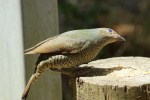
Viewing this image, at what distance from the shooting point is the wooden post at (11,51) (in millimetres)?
3857

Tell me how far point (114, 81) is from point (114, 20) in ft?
18.2

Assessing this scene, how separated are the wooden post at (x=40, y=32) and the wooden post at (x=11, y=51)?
72 millimetres

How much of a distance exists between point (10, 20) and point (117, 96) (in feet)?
5.17

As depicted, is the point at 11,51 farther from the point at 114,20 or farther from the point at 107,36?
the point at 114,20

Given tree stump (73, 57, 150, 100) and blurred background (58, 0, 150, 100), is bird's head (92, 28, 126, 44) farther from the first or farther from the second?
blurred background (58, 0, 150, 100)

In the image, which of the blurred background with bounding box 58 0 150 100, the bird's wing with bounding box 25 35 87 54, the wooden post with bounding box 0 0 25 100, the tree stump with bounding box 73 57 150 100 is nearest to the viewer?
the tree stump with bounding box 73 57 150 100

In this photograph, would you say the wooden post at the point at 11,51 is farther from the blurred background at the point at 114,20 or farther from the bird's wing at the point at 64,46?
the blurred background at the point at 114,20

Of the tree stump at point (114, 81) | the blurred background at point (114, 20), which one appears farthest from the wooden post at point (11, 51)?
the blurred background at point (114, 20)

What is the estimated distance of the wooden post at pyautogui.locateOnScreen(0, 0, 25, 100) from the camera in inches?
152

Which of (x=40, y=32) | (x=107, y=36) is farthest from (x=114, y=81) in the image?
(x=40, y=32)

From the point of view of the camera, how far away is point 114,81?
10.1ft

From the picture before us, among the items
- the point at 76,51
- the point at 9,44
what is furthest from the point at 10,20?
the point at 76,51

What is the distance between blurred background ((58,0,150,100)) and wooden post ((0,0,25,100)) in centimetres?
277

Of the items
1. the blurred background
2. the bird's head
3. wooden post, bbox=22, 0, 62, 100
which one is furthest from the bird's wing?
the blurred background
